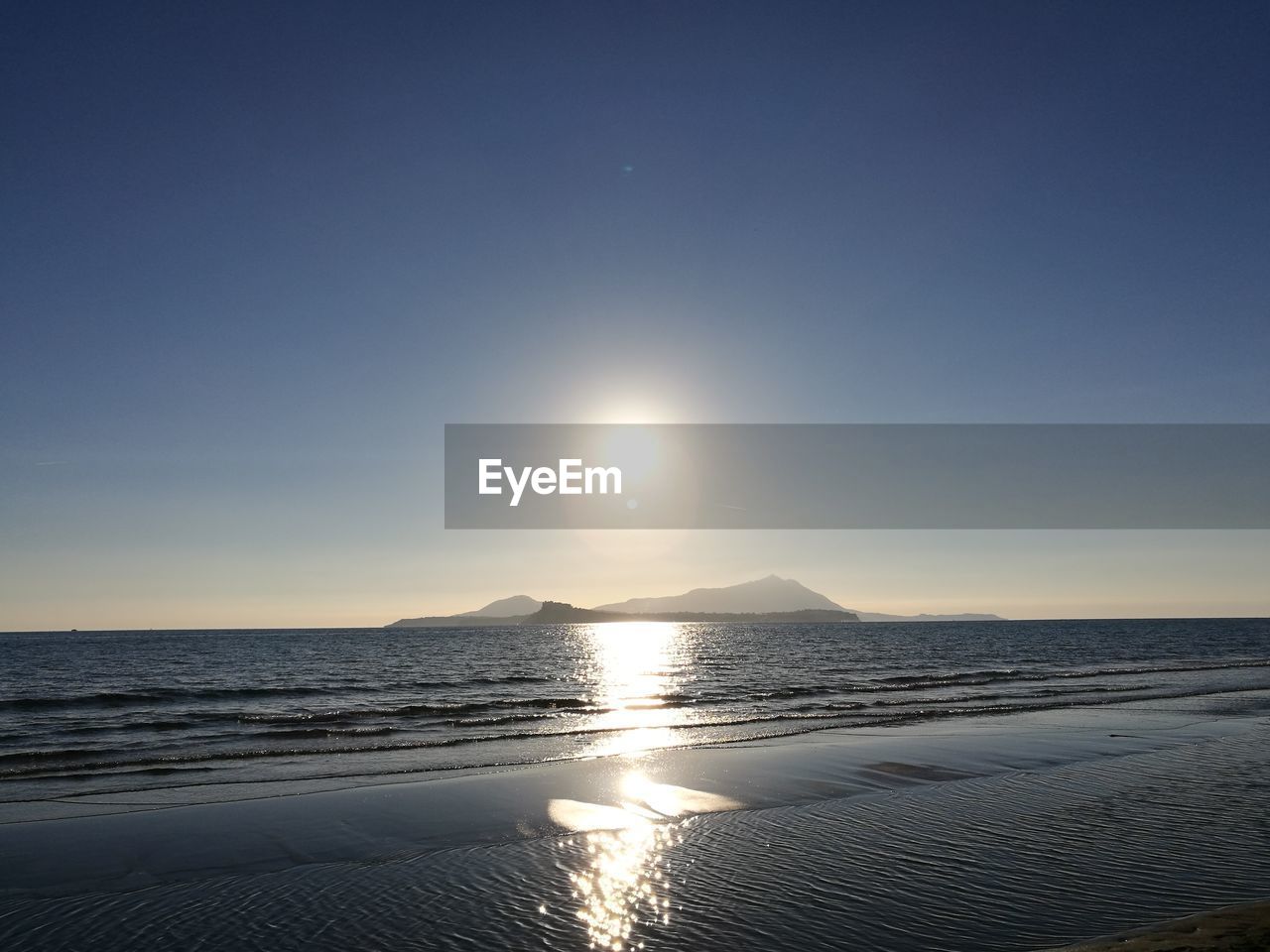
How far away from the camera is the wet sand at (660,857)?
825 cm

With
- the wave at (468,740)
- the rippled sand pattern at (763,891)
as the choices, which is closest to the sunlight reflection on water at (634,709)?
the wave at (468,740)

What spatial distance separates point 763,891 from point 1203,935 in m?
4.13

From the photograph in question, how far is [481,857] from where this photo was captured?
11.0m

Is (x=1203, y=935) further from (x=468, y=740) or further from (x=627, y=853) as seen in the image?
(x=468, y=740)

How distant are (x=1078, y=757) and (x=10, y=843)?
20361 mm

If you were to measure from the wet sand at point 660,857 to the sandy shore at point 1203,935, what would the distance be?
42 centimetres

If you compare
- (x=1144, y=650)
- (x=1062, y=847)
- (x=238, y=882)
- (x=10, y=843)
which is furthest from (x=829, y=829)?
(x=1144, y=650)

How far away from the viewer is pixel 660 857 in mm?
10688

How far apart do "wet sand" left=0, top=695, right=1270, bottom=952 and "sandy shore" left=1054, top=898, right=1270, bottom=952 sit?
418 mm

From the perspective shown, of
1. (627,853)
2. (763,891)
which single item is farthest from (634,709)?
(763,891)

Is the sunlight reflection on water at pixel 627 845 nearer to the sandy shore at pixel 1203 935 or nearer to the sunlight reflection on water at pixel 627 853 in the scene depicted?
the sunlight reflection on water at pixel 627 853

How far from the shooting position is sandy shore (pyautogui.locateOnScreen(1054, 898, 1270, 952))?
6.81 meters

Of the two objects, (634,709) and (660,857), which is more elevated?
(660,857)

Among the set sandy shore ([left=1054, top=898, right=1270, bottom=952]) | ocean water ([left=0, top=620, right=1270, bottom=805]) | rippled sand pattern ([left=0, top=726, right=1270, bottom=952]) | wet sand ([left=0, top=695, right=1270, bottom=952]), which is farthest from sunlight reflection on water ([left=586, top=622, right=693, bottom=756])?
sandy shore ([left=1054, top=898, right=1270, bottom=952])
